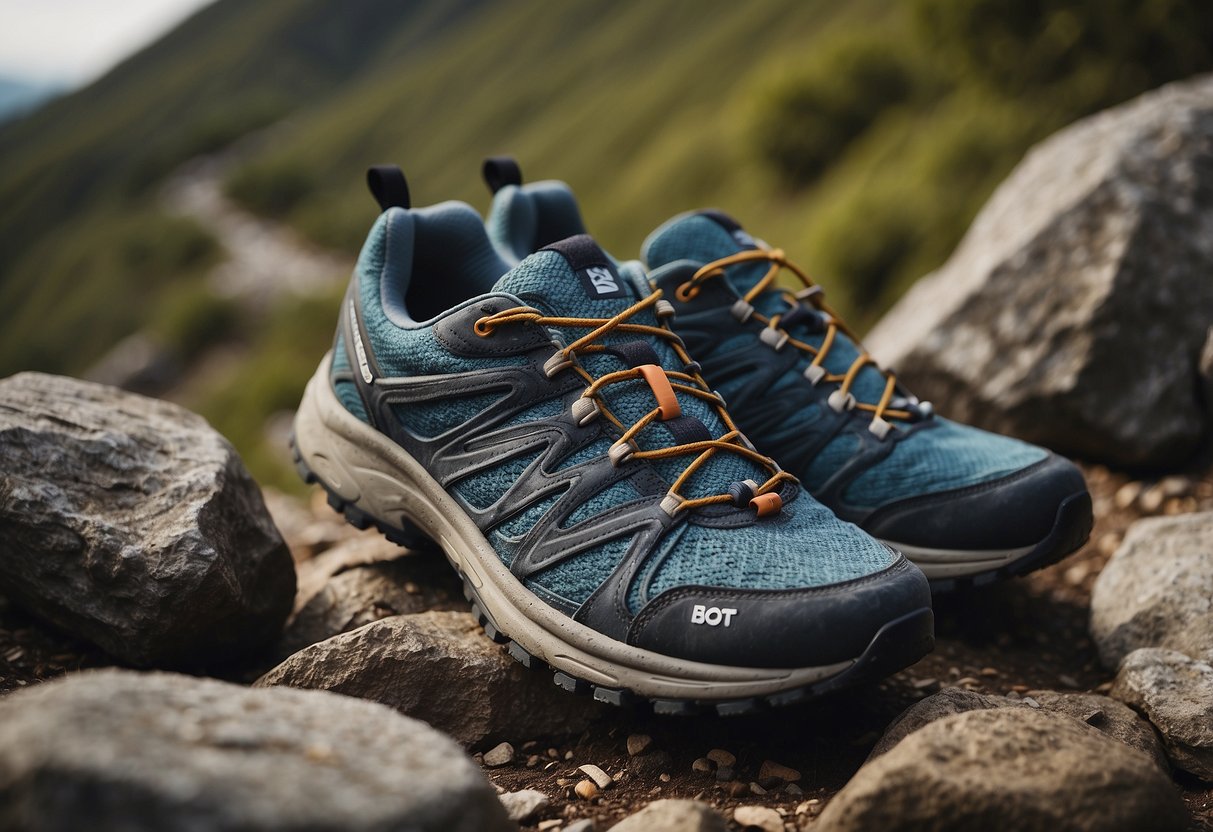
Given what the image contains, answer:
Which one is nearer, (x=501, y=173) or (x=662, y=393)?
(x=662, y=393)

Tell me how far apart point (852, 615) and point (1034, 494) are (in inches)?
43.3

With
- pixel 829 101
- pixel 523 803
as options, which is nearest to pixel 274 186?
pixel 829 101

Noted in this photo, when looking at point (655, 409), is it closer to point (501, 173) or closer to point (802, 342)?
point (802, 342)

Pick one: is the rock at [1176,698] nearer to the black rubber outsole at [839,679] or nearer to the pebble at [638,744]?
the black rubber outsole at [839,679]

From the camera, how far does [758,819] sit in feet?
6.38

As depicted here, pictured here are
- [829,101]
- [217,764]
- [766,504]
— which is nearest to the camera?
[217,764]

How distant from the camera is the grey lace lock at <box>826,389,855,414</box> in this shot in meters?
3.19

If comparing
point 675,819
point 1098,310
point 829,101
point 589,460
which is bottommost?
point 829,101

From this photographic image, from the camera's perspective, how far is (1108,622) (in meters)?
2.89

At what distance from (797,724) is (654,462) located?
2.51ft

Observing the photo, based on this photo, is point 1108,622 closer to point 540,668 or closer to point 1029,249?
point 540,668

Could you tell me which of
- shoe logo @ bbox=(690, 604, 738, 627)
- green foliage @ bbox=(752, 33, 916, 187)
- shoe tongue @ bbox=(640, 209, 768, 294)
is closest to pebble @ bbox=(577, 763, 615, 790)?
shoe logo @ bbox=(690, 604, 738, 627)

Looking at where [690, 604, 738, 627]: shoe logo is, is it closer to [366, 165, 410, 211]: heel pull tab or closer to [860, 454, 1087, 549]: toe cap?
[860, 454, 1087, 549]: toe cap

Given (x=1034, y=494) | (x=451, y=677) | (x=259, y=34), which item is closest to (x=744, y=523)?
(x=451, y=677)
